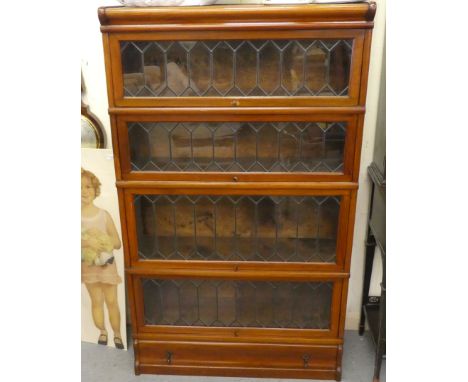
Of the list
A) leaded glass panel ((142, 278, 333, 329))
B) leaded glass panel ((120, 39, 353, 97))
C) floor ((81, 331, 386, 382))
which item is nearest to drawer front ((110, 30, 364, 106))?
leaded glass panel ((120, 39, 353, 97))

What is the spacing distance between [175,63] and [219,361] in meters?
1.15

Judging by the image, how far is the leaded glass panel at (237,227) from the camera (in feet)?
5.22

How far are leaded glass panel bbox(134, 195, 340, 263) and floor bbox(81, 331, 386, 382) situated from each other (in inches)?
20.5

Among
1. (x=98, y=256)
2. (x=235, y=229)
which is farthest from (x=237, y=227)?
(x=98, y=256)

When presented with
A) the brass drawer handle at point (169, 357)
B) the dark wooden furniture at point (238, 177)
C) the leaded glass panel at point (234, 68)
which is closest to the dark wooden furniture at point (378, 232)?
the dark wooden furniture at point (238, 177)

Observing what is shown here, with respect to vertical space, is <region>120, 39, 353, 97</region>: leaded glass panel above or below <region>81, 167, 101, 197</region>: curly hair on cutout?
above

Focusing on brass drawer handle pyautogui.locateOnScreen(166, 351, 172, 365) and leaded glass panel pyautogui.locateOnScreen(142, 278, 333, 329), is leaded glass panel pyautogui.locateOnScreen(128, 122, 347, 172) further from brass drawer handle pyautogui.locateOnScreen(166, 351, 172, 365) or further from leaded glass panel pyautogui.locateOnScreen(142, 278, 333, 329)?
brass drawer handle pyautogui.locateOnScreen(166, 351, 172, 365)

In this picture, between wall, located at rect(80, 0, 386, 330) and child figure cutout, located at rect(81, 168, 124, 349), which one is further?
child figure cutout, located at rect(81, 168, 124, 349)

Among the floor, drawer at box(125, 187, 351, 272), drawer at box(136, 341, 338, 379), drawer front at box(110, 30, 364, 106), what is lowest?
the floor

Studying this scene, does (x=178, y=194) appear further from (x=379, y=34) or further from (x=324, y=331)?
(x=379, y=34)

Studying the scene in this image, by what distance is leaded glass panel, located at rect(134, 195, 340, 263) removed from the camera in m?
1.59

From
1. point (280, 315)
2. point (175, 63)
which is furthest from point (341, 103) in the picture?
point (280, 315)

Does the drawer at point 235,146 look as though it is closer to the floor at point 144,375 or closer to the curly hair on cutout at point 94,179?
the curly hair on cutout at point 94,179

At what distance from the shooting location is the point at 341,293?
65.3 inches
